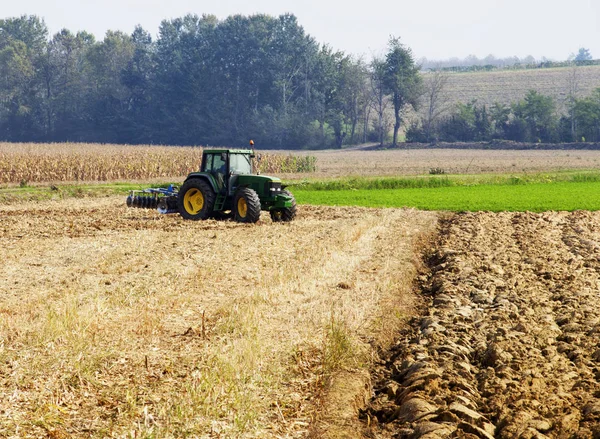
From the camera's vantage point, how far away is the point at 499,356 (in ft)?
28.0

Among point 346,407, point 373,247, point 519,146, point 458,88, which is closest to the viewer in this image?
point 346,407

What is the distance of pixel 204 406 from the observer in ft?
22.0

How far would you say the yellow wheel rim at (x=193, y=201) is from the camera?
20609 mm

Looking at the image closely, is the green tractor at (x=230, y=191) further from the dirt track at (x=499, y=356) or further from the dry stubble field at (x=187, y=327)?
the dirt track at (x=499, y=356)

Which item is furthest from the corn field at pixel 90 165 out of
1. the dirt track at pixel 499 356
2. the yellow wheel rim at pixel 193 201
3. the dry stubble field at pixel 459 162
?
the dirt track at pixel 499 356

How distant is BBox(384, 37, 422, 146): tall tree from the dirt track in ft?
219

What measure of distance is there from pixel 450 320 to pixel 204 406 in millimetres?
4415

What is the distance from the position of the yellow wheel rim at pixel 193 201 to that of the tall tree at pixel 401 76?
61416 millimetres

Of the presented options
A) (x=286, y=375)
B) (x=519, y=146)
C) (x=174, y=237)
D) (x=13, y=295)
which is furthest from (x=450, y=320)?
(x=519, y=146)

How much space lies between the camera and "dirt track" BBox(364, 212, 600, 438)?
6.80m

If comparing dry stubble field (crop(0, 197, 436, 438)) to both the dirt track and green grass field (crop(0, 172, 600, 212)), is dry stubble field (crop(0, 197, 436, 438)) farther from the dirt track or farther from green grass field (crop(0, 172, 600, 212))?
green grass field (crop(0, 172, 600, 212))

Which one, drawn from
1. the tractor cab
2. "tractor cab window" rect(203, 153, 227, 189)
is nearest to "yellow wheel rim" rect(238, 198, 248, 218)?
the tractor cab

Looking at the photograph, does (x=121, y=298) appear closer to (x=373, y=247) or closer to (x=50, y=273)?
(x=50, y=273)

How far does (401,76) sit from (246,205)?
63.4m
